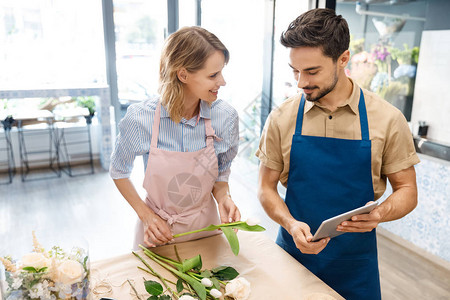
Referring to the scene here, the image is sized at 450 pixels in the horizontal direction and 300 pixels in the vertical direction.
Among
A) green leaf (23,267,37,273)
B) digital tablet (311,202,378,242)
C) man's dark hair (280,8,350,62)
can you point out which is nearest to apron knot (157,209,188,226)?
digital tablet (311,202,378,242)

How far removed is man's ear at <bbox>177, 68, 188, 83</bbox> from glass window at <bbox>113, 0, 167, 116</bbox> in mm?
4588

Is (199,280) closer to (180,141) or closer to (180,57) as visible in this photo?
(180,141)

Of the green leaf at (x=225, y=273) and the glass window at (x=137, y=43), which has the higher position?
the glass window at (x=137, y=43)

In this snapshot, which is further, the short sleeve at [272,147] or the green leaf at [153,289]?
the short sleeve at [272,147]

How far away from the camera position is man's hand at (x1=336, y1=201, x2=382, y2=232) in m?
1.29

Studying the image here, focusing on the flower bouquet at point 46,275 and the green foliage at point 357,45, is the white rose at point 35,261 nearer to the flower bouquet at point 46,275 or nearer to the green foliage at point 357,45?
the flower bouquet at point 46,275

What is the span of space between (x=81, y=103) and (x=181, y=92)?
4400mm

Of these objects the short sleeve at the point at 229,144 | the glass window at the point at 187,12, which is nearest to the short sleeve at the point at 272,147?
the short sleeve at the point at 229,144

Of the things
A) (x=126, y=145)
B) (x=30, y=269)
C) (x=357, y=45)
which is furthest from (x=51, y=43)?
(x=30, y=269)

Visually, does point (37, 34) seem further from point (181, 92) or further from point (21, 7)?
point (181, 92)

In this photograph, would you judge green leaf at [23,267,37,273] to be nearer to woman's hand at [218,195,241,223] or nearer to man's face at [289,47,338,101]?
woman's hand at [218,195,241,223]

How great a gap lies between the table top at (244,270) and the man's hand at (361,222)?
0.68 feet

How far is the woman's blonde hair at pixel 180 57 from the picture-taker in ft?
5.01

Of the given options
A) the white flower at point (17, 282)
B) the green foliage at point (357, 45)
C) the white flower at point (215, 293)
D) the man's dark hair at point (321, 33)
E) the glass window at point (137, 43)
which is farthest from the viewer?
the glass window at point (137, 43)
